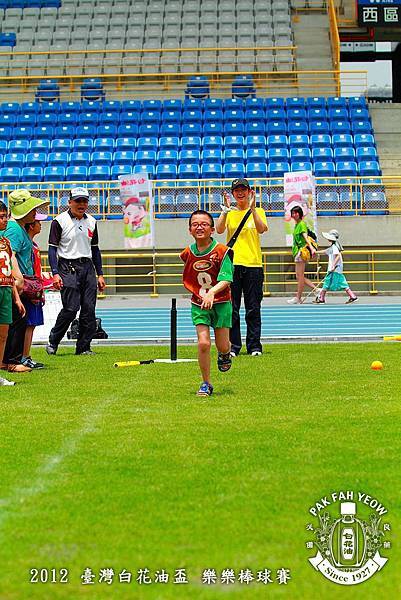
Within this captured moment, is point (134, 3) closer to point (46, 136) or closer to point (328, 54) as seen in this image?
point (328, 54)

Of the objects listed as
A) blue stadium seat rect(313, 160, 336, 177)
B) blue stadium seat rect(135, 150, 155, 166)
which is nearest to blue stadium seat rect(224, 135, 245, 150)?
blue stadium seat rect(135, 150, 155, 166)

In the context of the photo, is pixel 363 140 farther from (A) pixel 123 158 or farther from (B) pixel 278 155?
(A) pixel 123 158

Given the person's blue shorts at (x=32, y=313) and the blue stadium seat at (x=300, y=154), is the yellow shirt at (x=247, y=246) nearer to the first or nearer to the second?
the person's blue shorts at (x=32, y=313)

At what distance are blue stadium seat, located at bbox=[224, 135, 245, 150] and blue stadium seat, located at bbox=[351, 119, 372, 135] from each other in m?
3.83

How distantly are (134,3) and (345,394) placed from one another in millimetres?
38192

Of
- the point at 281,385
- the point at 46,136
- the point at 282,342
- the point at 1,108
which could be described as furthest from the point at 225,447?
the point at 1,108

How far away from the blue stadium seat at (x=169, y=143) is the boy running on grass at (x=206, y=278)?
2482cm

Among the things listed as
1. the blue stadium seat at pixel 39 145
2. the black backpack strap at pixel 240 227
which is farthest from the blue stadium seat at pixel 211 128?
the black backpack strap at pixel 240 227

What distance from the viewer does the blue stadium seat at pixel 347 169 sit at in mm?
31611

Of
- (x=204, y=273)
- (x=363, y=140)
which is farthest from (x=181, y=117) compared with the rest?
(x=204, y=273)

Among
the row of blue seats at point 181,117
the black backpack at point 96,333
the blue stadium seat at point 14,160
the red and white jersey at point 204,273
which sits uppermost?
the row of blue seats at point 181,117

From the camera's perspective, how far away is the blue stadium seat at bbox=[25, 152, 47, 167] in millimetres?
33219

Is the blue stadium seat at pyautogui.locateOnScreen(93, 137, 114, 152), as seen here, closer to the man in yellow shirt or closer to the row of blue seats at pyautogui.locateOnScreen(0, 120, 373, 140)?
the row of blue seats at pyautogui.locateOnScreen(0, 120, 373, 140)

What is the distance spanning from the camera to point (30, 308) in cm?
1188
